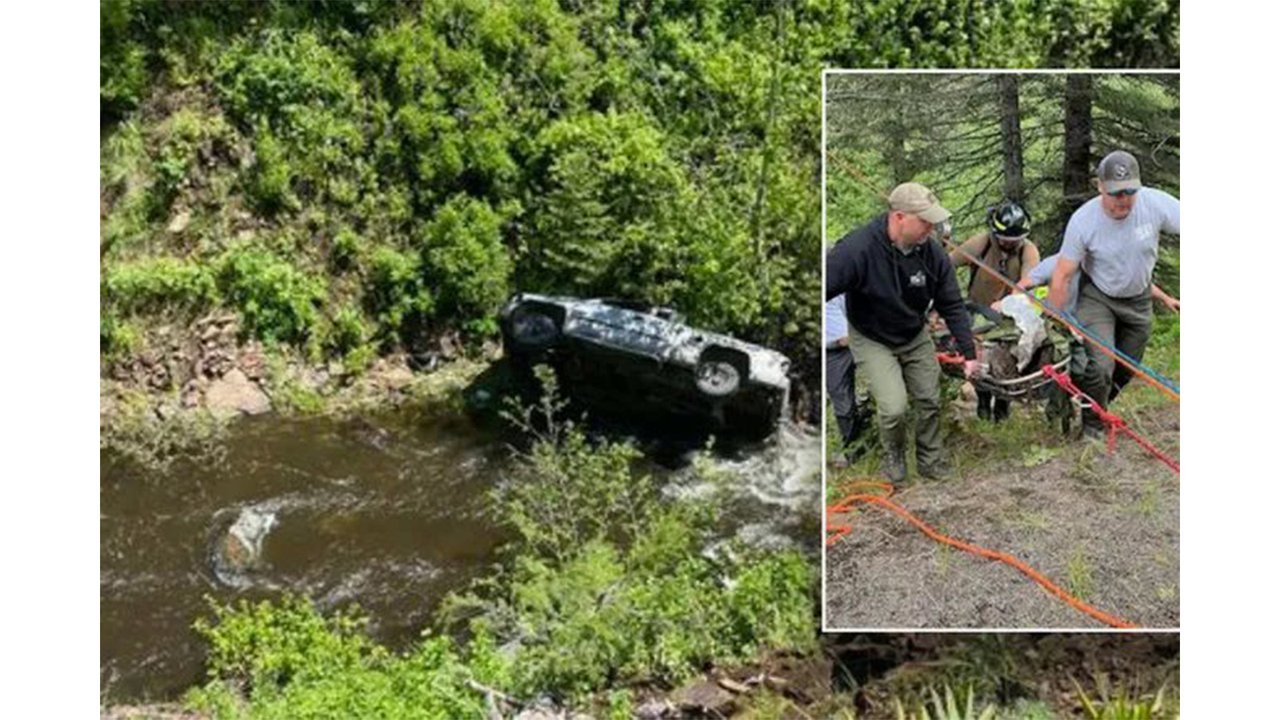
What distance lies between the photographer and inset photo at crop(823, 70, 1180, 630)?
474cm

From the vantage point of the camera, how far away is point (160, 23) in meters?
5.51

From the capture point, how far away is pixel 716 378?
5.23 metres

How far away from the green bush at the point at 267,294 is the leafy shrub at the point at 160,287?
0.08 m

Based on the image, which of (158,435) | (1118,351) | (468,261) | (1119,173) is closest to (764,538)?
(1118,351)

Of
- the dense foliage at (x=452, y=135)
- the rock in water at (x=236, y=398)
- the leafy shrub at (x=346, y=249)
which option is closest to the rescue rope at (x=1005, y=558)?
the dense foliage at (x=452, y=135)

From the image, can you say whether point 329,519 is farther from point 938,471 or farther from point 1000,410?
point 1000,410

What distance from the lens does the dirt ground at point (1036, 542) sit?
4.77m

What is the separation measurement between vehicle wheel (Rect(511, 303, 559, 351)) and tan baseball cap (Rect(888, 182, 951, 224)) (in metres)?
1.41

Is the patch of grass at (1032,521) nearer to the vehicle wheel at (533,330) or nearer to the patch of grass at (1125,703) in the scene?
the patch of grass at (1125,703)

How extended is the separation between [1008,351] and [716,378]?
1116 millimetres

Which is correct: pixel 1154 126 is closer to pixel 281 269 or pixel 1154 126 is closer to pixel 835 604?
pixel 835 604

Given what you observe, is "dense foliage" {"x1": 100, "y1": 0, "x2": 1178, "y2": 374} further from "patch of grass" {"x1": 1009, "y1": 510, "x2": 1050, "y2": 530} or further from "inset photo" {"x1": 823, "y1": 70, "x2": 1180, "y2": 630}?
"patch of grass" {"x1": 1009, "y1": 510, "x2": 1050, "y2": 530}

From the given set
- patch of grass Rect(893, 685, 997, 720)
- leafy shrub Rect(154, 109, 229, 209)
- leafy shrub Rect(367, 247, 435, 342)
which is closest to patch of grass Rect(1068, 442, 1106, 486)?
patch of grass Rect(893, 685, 997, 720)

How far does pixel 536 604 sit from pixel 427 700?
20.5 inches
